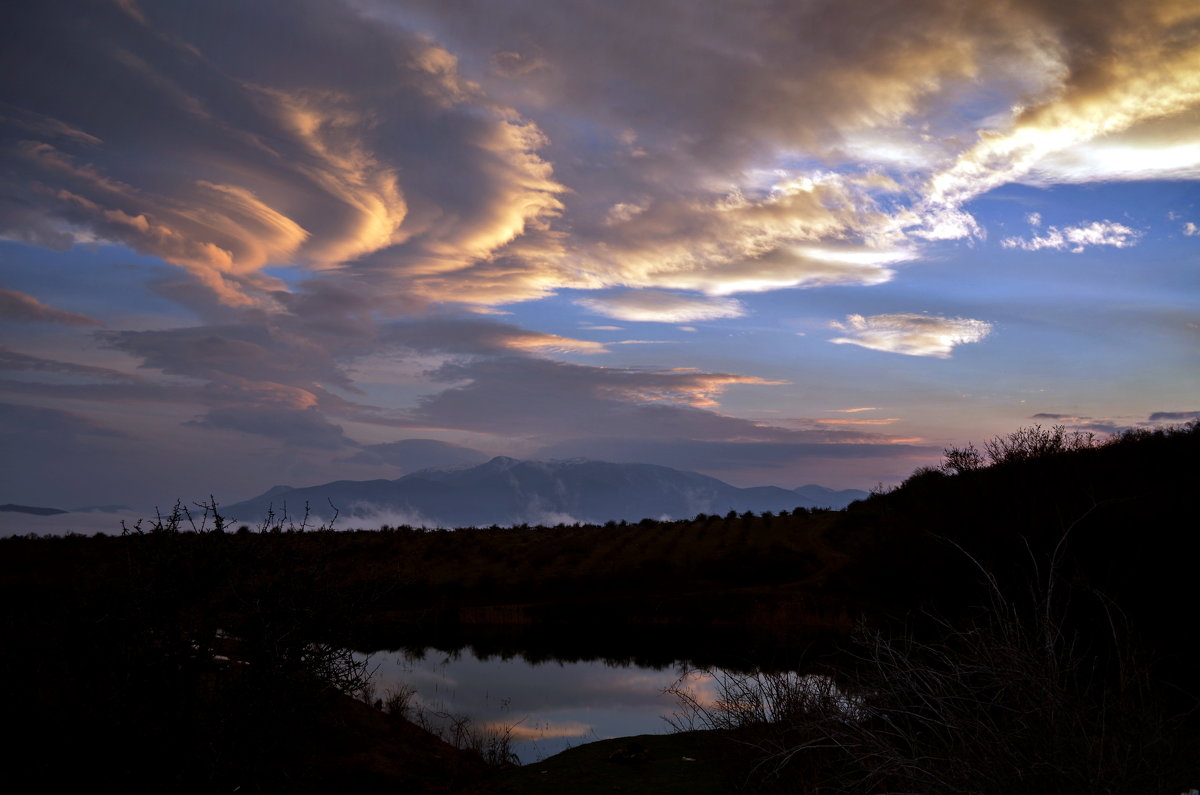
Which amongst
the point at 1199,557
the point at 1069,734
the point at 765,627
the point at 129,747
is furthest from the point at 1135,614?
the point at 765,627

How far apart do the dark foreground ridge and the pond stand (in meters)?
2.71

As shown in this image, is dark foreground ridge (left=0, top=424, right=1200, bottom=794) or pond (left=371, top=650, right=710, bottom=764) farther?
pond (left=371, top=650, right=710, bottom=764)

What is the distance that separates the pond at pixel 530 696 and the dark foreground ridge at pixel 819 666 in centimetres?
271

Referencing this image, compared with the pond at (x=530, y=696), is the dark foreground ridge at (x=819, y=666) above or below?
above

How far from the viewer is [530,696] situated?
2031 centimetres

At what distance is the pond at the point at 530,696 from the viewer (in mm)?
16500

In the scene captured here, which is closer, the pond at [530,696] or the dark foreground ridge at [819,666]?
the dark foreground ridge at [819,666]

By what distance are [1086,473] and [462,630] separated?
21.7 metres

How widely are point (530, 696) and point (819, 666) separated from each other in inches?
→ 473

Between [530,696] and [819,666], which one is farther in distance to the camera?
[530,696]

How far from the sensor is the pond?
54.1 feet

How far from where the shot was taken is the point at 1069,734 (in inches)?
176

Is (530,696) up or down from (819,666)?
down

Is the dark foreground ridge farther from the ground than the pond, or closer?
farther from the ground
